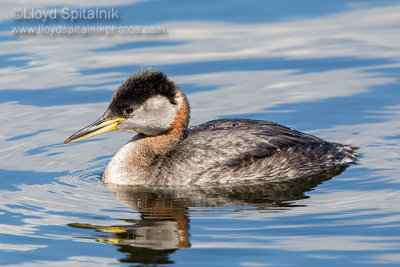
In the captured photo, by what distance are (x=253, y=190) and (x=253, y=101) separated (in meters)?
3.99

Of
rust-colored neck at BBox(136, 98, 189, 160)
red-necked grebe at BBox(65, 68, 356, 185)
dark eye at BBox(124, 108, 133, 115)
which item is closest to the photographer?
red-necked grebe at BBox(65, 68, 356, 185)

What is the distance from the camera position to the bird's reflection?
10535 millimetres

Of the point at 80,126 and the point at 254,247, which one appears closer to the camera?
the point at 254,247

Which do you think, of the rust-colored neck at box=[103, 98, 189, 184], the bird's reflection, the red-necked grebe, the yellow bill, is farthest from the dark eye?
the bird's reflection

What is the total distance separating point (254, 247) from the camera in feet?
33.7

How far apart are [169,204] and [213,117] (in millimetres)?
4070

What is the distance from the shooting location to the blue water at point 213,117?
10.5 m

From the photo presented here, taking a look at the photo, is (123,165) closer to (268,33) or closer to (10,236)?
(10,236)

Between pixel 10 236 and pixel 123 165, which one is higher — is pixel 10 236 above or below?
below

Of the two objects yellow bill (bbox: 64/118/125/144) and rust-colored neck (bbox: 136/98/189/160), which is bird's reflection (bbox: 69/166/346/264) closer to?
rust-colored neck (bbox: 136/98/189/160)

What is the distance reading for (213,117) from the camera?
52.5 ft

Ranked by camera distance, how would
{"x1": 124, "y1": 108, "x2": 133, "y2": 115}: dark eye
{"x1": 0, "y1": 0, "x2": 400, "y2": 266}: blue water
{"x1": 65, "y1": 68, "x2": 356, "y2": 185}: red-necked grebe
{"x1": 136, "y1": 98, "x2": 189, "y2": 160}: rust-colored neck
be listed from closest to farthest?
{"x1": 0, "y1": 0, "x2": 400, "y2": 266}: blue water → {"x1": 65, "y1": 68, "x2": 356, "y2": 185}: red-necked grebe → {"x1": 124, "y1": 108, "x2": 133, "y2": 115}: dark eye → {"x1": 136, "y1": 98, "x2": 189, "y2": 160}: rust-colored neck

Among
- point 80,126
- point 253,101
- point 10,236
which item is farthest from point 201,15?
point 10,236

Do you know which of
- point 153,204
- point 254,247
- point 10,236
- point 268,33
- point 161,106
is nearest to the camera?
point 254,247
